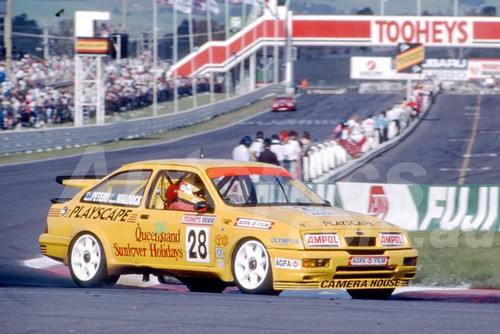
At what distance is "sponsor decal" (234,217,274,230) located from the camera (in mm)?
8789

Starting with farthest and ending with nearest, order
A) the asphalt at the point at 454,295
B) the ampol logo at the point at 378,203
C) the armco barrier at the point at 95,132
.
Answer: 1. the armco barrier at the point at 95,132
2. the ampol logo at the point at 378,203
3. the asphalt at the point at 454,295

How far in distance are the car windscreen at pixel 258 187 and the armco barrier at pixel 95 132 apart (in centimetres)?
2298

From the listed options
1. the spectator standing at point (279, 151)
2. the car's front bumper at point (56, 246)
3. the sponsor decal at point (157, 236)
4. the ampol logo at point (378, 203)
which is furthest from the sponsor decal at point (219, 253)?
the spectator standing at point (279, 151)

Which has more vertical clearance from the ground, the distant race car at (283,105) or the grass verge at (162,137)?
the distant race car at (283,105)

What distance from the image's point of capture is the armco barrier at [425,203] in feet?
50.3

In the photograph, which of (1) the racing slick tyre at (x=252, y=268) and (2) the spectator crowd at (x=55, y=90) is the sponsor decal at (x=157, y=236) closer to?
(1) the racing slick tyre at (x=252, y=268)

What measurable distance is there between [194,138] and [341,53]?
241 feet

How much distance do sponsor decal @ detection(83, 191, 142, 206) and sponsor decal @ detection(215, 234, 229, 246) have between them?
3.90 feet

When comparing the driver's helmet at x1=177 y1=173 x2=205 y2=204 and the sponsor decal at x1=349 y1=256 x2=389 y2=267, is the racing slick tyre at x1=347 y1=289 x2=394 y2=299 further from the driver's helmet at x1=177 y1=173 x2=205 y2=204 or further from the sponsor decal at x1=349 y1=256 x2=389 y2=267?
the driver's helmet at x1=177 y1=173 x2=205 y2=204

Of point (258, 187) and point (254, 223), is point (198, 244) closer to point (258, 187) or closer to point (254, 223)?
point (254, 223)

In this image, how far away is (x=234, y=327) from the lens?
670cm

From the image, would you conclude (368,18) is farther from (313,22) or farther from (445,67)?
(445,67)

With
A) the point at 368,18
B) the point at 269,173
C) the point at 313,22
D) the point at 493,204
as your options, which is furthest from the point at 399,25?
the point at 269,173

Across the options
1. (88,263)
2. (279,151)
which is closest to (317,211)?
(88,263)
